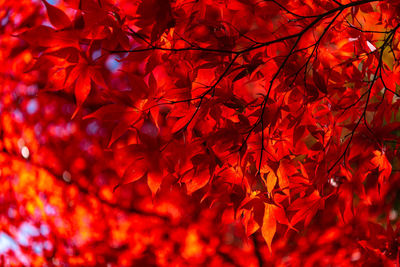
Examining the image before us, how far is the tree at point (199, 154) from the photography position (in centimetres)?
93

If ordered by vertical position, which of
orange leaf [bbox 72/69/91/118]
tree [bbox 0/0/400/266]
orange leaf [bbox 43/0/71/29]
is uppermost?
orange leaf [bbox 43/0/71/29]

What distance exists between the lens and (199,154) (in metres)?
0.90

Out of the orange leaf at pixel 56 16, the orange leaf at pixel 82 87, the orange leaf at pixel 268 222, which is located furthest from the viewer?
the orange leaf at pixel 268 222

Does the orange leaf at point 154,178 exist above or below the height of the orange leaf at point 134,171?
below

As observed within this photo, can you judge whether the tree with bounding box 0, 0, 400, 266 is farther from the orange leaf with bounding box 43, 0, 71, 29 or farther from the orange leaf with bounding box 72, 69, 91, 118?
the orange leaf with bounding box 43, 0, 71, 29

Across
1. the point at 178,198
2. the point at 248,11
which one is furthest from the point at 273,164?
the point at 178,198

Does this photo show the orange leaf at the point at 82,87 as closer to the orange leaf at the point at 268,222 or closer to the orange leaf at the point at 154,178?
the orange leaf at the point at 154,178

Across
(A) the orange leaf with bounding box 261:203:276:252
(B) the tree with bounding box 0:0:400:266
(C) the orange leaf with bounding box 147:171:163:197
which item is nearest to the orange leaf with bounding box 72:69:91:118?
Answer: (B) the tree with bounding box 0:0:400:266

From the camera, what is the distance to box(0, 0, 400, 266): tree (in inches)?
36.5

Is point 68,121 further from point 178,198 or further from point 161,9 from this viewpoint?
point 161,9

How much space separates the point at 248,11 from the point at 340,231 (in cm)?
236

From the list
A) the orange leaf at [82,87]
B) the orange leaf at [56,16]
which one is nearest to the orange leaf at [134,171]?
the orange leaf at [82,87]

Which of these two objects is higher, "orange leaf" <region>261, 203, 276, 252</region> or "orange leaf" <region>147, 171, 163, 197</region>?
"orange leaf" <region>147, 171, 163, 197</region>

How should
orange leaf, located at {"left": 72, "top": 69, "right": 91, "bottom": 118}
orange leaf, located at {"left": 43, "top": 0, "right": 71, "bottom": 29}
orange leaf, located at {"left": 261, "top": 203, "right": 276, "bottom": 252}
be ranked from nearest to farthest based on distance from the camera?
orange leaf, located at {"left": 43, "top": 0, "right": 71, "bottom": 29}
orange leaf, located at {"left": 72, "top": 69, "right": 91, "bottom": 118}
orange leaf, located at {"left": 261, "top": 203, "right": 276, "bottom": 252}
